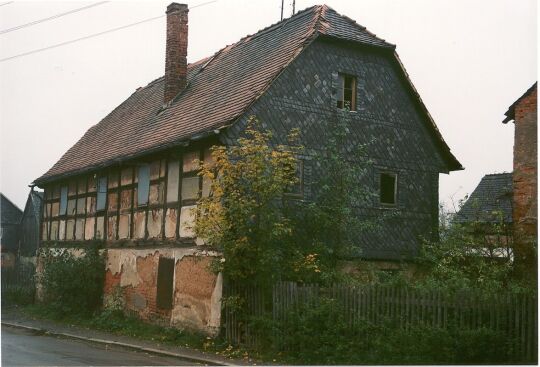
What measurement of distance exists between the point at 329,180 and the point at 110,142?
31.5 feet

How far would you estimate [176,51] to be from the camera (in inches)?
880

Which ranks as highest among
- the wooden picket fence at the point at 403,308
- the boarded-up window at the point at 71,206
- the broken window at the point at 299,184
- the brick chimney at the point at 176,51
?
the brick chimney at the point at 176,51

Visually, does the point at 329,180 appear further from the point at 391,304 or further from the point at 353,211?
the point at 391,304

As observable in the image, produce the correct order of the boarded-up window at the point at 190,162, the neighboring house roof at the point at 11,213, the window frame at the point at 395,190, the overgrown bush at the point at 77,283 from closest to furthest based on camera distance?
the boarded-up window at the point at 190,162 < the window frame at the point at 395,190 < the overgrown bush at the point at 77,283 < the neighboring house roof at the point at 11,213

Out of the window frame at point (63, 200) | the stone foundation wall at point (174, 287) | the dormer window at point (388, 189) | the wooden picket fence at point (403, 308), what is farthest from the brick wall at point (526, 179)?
the window frame at point (63, 200)

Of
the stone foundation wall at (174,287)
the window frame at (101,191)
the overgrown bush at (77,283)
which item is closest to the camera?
the stone foundation wall at (174,287)

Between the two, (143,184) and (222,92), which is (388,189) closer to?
(222,92)

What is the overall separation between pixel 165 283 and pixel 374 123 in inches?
273

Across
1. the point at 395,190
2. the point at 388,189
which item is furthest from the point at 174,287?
the point at 395,190

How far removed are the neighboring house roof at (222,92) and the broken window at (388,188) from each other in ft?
6.34

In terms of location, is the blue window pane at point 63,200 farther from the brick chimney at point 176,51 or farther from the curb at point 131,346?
the brick chimney at point 176,51

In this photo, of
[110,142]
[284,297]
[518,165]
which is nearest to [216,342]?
[284,297]

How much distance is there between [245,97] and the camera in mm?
17734

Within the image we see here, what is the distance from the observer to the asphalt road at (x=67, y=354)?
42.9 feet
